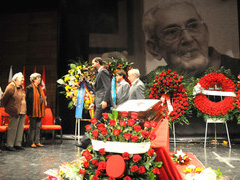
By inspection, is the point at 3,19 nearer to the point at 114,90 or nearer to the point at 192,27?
the point at 114,90

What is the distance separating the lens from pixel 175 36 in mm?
6582

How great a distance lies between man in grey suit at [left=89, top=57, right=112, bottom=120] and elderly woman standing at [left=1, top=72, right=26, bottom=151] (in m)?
1.75

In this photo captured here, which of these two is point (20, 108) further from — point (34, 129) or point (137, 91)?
point (137, 91)

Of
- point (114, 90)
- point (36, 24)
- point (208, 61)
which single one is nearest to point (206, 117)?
point (208, 61)

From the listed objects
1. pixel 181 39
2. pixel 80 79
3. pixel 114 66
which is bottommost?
pixel 80 79

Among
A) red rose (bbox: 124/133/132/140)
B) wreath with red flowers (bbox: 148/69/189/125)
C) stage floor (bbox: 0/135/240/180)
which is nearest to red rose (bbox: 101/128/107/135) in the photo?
red rose (bbox: 124/133/132/140)

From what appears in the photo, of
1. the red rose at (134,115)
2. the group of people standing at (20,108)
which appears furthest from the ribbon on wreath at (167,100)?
the red rose at (134,115)

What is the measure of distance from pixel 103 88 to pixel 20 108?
6.13 feet

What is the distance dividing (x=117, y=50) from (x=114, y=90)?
4.67 ft

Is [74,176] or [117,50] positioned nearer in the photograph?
[74,176]

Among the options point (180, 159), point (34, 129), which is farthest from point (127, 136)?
point (34, 129)

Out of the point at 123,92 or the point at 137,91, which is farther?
the point at 123,92

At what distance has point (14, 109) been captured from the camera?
197 inches

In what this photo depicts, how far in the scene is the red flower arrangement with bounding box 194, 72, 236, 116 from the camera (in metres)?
5.43
